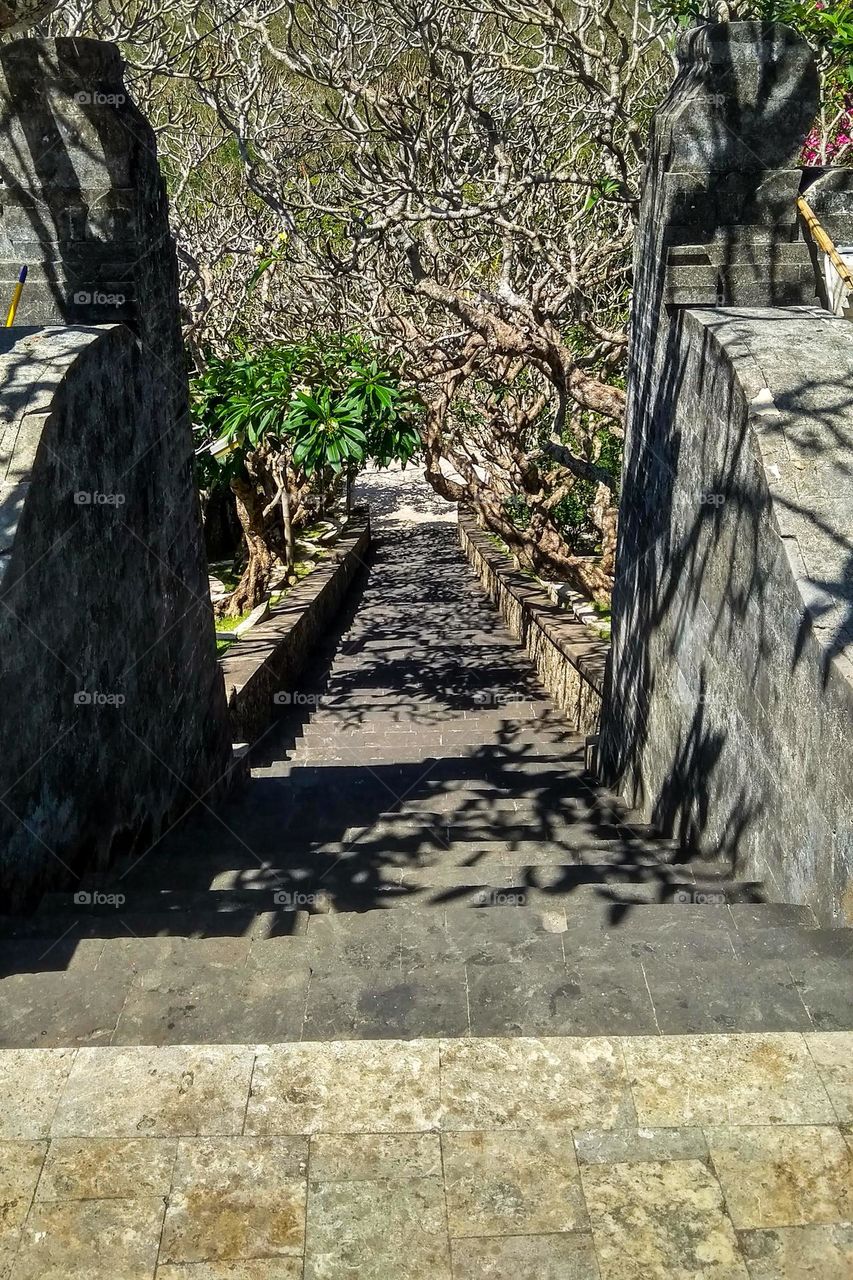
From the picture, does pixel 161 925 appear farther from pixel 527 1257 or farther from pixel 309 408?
pixel 309 408

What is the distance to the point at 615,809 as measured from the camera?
6.99 meters

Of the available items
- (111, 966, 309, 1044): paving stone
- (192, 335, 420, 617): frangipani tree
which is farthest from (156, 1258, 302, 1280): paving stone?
(192, 335, 420, 617): frangipani tree

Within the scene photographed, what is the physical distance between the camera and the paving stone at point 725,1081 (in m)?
2.60

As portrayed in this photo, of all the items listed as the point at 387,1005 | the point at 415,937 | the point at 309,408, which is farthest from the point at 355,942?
the point at 309,408

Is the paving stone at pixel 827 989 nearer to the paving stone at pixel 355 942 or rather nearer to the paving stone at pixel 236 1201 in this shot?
the paving stone at pixel 355 942

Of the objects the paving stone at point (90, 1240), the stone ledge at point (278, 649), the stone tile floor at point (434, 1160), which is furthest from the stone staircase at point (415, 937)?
the stone ledge at point (278, 649)

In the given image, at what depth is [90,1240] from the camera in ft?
7.59

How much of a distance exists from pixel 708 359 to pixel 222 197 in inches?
602

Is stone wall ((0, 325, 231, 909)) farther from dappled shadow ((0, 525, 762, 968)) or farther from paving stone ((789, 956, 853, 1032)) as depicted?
paving stone ((789, 956, 853, 1032))

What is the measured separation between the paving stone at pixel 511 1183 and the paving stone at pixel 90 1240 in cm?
67

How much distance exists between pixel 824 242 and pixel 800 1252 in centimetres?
486

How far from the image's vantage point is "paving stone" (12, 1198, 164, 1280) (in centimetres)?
225

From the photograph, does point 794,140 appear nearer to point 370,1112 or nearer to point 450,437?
point 370,1112

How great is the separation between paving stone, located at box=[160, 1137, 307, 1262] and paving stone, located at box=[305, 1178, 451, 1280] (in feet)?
0.14
